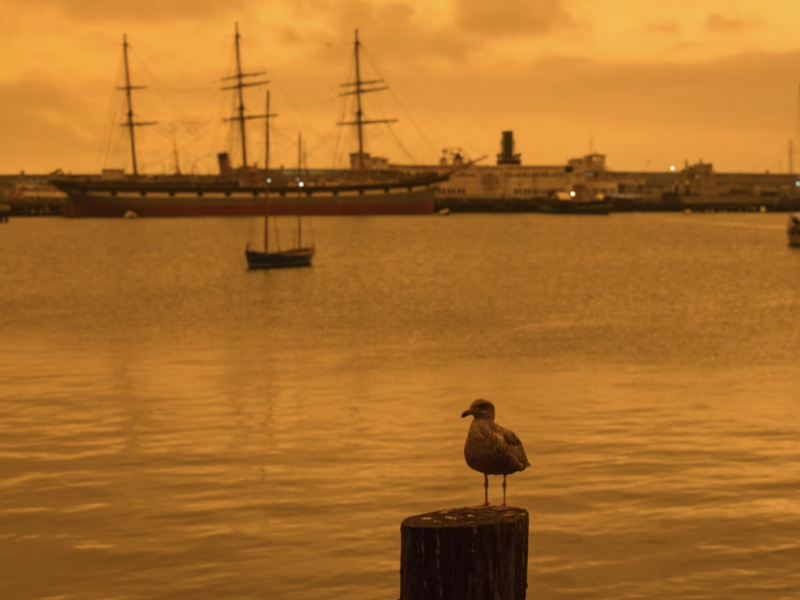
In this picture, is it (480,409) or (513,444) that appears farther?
(513,444)

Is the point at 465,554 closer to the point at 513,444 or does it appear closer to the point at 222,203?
the point at 513,444

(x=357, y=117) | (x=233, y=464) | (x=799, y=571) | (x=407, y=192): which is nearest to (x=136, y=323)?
(x=233, y=464)

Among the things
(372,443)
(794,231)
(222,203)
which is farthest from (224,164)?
(372,443)

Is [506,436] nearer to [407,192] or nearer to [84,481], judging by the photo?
[84,481]

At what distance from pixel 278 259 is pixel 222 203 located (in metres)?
97.2

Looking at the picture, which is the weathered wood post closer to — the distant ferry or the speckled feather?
the speckled feather

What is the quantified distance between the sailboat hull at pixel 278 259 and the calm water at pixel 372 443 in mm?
14568

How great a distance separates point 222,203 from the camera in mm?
147875

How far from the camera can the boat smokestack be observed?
148500 mm

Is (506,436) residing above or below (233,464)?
above

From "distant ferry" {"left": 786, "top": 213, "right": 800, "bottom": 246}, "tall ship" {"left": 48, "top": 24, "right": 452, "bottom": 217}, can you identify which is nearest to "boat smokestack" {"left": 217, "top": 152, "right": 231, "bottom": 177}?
"tall ship" {"left": 48, "top": 24, "right": 452, "bottom": 217}

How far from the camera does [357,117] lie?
132 m

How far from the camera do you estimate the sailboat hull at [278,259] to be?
52156 millimetres

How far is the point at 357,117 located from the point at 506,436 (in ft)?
416
